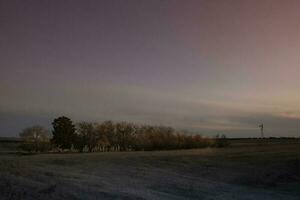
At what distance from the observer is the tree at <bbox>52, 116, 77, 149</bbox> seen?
161ft

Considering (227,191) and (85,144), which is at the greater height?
(85,144)

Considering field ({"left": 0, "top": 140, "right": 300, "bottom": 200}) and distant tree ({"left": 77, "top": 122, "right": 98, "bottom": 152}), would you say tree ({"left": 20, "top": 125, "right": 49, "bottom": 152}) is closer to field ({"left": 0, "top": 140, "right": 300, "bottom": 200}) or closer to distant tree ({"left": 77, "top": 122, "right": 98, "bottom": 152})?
distant tree ({"left": 77, "top": 122, "right": 98, "bottom": 152})

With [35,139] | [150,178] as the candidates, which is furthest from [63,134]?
[150,178]

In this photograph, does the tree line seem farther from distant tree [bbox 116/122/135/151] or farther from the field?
the field

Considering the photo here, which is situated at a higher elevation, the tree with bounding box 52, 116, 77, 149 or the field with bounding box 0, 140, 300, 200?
the tree with bounding box 52, 116, 77, 149

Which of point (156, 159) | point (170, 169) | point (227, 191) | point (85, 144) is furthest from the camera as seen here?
point (85, 144)

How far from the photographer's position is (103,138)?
51.9m

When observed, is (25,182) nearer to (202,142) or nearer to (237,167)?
(237,167)

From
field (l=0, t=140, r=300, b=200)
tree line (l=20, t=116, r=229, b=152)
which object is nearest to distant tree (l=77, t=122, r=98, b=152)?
tree line (l=20, t=116, r=229, b=152)

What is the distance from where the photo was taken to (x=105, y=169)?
88.7 feet

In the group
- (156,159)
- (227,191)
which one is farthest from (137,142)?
(227,191)

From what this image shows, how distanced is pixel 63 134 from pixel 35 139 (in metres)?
2.56

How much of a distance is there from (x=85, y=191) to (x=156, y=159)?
14.1m

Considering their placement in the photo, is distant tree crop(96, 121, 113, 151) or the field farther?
distant tree crop(96, 121, 113, 151)
